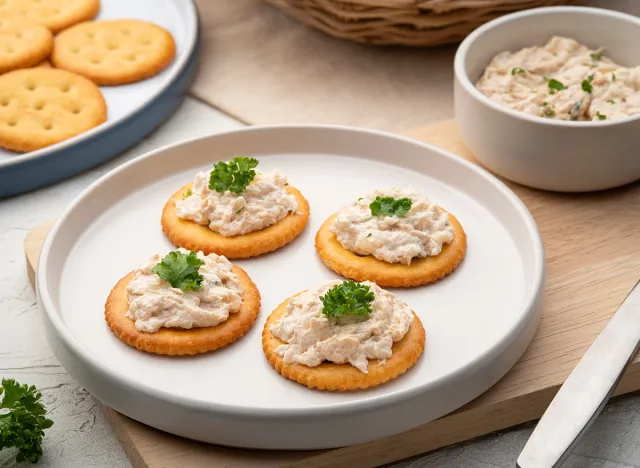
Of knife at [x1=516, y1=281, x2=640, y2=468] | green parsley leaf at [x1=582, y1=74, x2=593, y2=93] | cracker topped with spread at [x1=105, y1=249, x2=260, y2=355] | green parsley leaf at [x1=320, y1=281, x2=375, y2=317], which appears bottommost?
cracker topped with spread at [x1=105, y1=249, x2=260, y2=355]

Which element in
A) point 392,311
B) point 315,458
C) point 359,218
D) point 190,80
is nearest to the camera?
point 315,458

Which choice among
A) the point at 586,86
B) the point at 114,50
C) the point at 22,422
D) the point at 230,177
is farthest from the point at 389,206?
the point at 114,50

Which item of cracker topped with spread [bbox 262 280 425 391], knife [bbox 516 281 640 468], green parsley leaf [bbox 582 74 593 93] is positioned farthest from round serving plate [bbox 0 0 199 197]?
knife [bbox 516 281 640 468]

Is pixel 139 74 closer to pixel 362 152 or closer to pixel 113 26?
pixel 113 26

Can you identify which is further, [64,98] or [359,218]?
[64,98]

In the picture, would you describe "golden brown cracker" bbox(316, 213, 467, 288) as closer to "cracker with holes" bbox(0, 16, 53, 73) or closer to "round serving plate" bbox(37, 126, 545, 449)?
"round serving plate" bbox(37, 126, 545, 449)

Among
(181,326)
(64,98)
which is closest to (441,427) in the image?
(181,326)

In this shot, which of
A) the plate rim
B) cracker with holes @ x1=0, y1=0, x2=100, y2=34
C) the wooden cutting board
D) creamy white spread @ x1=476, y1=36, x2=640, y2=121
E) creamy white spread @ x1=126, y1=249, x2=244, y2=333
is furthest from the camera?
cracker with holes @ x1=0, y1=0, x2=100, y2=34
